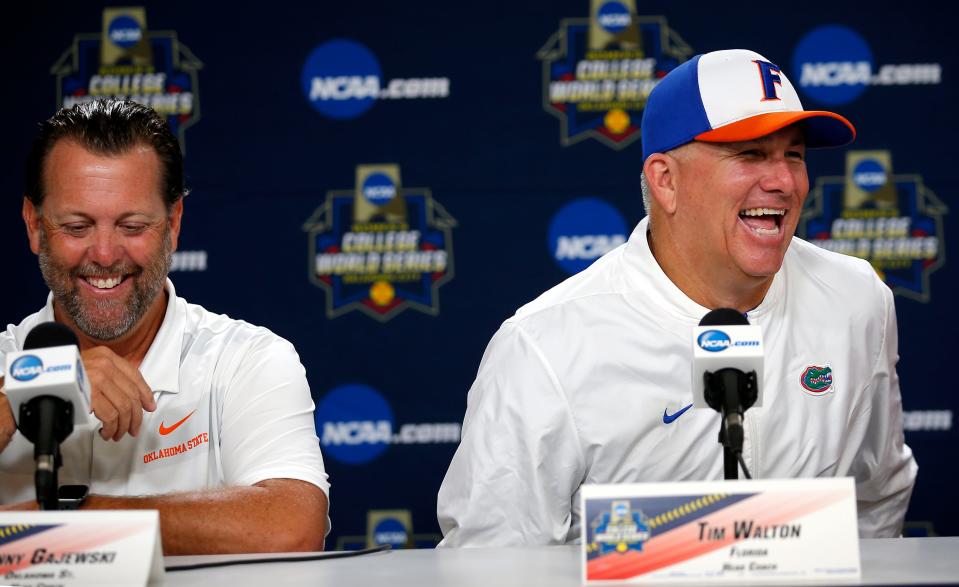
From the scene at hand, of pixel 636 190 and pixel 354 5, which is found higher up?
pixel 354 5

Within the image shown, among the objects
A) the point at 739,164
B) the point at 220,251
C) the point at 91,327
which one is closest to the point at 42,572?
the point at 91,327

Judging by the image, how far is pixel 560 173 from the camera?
3383mm

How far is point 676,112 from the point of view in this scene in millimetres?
1930

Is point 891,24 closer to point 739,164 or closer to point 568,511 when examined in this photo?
point 739,164

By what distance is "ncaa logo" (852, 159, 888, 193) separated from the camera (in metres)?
3.33

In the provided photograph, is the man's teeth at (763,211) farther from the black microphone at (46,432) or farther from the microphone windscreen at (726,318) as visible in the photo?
the black microphone at (46,432)

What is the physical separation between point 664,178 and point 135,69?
2.08 m

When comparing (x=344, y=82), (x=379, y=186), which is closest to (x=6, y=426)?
(x=379, y=186)

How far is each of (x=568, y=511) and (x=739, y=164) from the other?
0.65m

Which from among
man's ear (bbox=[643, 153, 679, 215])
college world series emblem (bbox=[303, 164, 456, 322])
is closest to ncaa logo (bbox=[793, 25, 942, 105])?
college world series emblem (bbox=[303, 164, 456, 322])

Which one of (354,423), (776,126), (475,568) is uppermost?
(776,126)

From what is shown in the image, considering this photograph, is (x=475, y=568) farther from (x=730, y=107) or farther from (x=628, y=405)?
(x=730, y=107)

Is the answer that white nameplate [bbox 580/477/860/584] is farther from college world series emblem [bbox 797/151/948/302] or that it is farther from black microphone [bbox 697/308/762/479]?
college world series emblem [bbox 797/151/948/302]

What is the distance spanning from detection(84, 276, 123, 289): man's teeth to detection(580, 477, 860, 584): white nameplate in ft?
3.30
